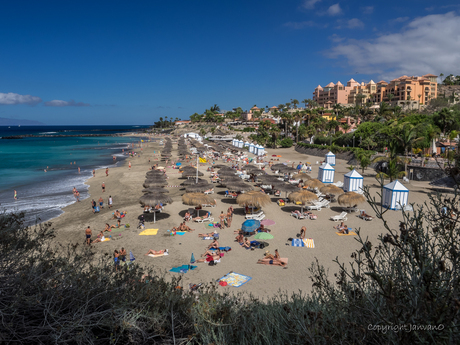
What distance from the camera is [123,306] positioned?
167 inches

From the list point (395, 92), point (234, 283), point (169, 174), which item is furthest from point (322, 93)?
point (234, 283)

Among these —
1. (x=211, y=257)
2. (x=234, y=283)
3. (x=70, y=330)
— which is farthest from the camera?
(x=211, y=257)

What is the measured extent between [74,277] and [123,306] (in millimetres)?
A: 936

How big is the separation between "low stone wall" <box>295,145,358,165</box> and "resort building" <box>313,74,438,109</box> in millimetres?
48893

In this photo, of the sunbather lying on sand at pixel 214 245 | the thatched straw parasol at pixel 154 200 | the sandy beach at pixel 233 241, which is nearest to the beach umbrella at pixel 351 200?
the sandy beach at pixel 233 241

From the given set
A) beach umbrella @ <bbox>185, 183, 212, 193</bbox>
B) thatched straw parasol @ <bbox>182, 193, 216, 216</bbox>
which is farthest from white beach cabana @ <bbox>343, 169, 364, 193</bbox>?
thatched straw parasol @ <bbox>182, 193, 216, 216</bbox>

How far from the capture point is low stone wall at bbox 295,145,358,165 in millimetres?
37625

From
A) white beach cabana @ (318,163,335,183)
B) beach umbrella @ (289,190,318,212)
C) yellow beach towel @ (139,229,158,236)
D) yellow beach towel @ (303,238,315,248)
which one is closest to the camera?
yellow beach towel @ (303,238,315,248)

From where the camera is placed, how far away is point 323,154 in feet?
143

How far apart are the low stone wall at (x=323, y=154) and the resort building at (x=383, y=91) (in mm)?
48893

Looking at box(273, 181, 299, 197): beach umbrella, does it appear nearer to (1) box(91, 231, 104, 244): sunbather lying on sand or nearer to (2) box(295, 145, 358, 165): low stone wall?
(1) box(91, 231, 104, 244): sunbather lying on sand

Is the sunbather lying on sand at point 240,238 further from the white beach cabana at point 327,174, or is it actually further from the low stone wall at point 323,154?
the low stone wall at point 323,154

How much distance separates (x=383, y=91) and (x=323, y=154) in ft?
198

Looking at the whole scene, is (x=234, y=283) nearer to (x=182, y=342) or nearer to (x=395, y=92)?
(x=182, y=342)
